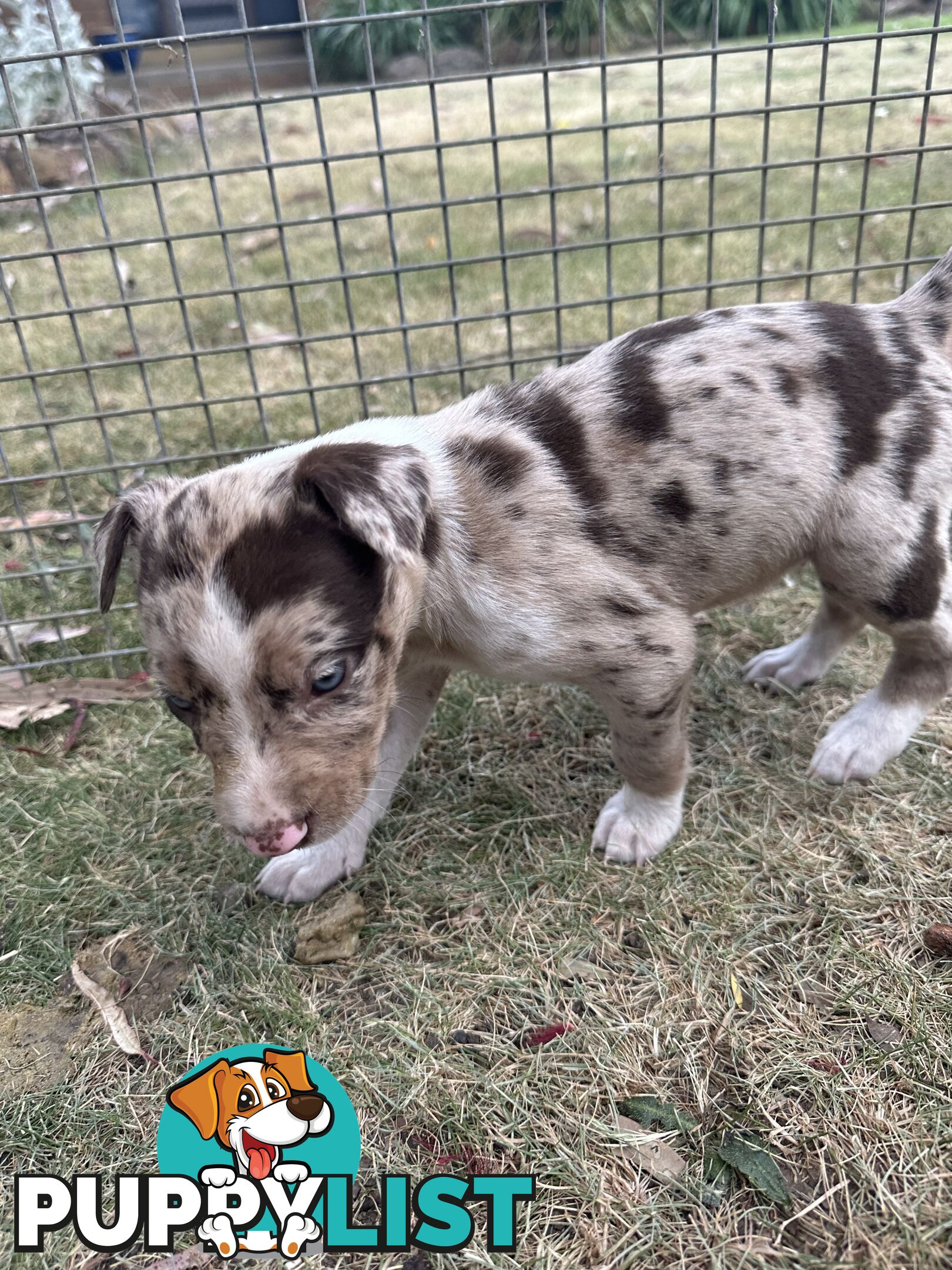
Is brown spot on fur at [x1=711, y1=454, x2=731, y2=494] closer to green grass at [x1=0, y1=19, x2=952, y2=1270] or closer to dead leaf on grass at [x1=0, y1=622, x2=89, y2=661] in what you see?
green grass at [x1=0, y1=19, x2=952, y2=1270]

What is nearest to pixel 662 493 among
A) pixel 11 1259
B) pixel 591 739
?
pixel 591 739

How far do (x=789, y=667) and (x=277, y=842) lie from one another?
230 centimetres

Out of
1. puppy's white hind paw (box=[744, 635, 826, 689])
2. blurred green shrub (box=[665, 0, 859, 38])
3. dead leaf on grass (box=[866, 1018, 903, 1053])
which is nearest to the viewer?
dead leaf on grass (box=[866, 1018, 903, 1053])

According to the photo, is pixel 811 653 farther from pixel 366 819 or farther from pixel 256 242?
pixel 256 242

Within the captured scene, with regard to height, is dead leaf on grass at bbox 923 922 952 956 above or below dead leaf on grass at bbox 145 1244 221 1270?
below

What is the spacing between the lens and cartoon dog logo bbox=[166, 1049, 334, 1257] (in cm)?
220

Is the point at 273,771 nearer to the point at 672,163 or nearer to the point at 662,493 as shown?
the point at 662,493

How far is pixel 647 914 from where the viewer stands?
292 cm

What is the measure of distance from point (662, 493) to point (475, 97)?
606 cm

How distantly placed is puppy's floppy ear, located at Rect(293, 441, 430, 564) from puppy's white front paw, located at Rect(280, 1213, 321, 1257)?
1498mm

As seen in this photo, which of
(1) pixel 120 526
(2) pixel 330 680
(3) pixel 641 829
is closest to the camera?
(2) pixel 330 680

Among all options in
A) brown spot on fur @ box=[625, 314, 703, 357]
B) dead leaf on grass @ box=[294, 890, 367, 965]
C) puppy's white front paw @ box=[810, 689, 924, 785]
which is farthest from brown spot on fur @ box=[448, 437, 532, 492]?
puppy's white front paw @ box=[810, 689, 924, 785]

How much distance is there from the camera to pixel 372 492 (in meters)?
2.29

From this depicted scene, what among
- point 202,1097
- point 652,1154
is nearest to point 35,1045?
point 202,1097
